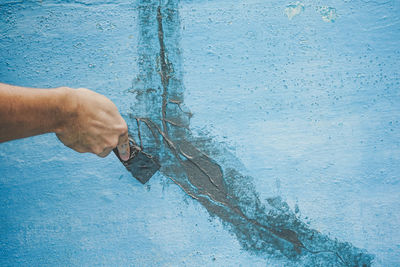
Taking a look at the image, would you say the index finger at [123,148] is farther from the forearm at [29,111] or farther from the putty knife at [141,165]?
the forearm at [29,111]

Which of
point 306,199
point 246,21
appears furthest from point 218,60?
point 306,199

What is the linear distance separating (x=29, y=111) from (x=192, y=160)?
2.81 ft

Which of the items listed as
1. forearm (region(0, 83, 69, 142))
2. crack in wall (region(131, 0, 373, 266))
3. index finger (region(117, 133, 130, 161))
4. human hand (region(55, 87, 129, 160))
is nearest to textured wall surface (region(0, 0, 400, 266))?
crack in wall (region(131, 0, 373, 266))

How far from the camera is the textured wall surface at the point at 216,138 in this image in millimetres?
1462

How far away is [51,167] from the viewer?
1.46 meters

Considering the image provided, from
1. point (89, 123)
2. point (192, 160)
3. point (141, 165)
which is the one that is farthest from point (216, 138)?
point (89, 123)

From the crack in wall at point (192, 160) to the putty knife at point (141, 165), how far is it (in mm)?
55

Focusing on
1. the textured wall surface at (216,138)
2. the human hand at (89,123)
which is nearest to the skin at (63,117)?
the human hand at (89,123)

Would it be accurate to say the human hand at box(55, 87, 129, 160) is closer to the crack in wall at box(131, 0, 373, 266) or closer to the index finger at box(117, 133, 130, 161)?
the index finger at box(117, 133, 130, 161)

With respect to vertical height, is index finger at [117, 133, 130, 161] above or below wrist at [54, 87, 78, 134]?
below

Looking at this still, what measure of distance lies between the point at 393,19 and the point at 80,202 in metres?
2.15

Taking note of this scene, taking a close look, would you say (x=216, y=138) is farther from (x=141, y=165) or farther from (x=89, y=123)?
(x=89, y=123)

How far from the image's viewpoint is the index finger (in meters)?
1.18

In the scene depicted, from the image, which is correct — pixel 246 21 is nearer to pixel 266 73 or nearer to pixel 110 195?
pixel 266 73
